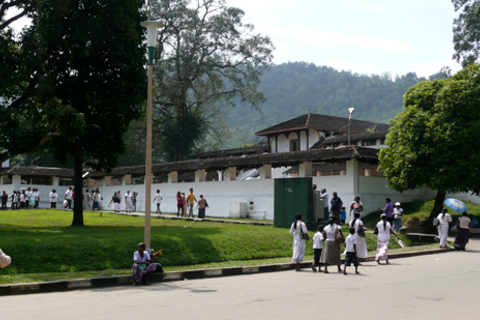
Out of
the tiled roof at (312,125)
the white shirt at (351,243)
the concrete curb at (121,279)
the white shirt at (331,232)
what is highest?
the tiled roof at (312,125)

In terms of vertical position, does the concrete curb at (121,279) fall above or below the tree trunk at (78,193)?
below

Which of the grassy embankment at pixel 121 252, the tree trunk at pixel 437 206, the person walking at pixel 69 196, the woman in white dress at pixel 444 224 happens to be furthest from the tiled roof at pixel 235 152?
the grassy embankment at pixel 121 252

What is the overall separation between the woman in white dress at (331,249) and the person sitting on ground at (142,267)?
500 cm

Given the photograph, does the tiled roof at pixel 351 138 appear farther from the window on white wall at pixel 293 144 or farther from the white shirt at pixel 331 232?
the white shirt at pixel 331 232

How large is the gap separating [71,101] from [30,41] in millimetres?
3790

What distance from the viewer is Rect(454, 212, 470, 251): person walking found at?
66.4 feet

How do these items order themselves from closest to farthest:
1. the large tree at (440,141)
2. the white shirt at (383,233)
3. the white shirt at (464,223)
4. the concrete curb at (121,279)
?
1. the concrete curb at (121,279)
2. the white shirt at (383,233)
3. the white shirt at (464,223)
4. the large tree at (440,141)

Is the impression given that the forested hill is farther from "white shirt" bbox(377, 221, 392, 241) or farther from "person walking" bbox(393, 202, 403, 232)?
"white shirt" bbox(377, 221, 392, 241)

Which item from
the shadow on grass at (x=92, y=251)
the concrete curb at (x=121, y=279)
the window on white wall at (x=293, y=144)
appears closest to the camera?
the concrete curb at (x=121, y=279)

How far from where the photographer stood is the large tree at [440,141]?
2577 centimetres

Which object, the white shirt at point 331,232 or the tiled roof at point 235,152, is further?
the tiled roof at point 235,152

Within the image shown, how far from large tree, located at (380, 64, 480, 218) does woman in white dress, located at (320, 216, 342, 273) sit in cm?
1305

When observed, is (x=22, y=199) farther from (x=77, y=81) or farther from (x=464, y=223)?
(x=464, y=223)

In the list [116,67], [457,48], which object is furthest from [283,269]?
[457,48]
